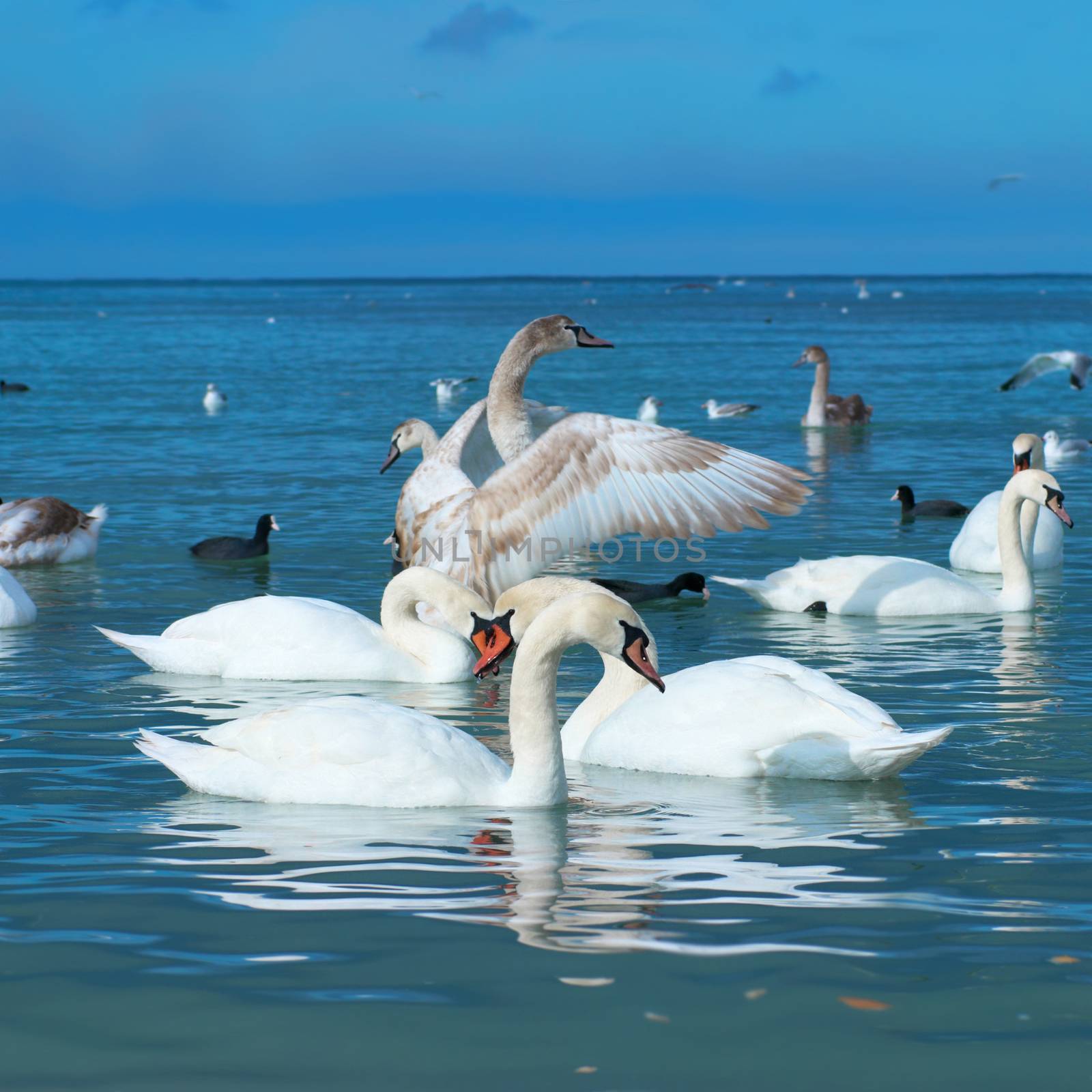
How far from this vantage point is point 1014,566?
12.4 metres

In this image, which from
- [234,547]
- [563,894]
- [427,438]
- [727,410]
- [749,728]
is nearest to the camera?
[563,894]

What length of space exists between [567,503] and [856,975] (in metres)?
4.96

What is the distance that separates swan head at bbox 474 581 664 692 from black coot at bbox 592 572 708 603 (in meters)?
6.02

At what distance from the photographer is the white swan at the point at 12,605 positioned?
11.5 m

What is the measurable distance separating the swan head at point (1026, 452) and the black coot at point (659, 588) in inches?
137

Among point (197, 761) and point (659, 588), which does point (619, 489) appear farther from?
point (659, 588)

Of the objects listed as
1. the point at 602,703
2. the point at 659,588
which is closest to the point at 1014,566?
the point at 659,588

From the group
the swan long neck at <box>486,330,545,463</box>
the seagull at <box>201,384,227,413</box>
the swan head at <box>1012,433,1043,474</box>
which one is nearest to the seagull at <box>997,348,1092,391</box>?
the swan head at <box>1012,433,1043,474</box>

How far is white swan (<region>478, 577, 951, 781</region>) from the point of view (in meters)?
7.49

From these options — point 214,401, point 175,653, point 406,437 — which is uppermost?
point 214,401

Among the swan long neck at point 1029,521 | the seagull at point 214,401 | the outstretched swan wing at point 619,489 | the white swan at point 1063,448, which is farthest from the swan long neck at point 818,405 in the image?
the outstretched swan wing at point 619,489

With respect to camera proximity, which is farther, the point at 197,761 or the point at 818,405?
the point at 818,405

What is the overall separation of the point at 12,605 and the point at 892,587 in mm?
5673

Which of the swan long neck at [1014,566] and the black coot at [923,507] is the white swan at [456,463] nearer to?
the swan long neck at [1014,566]
